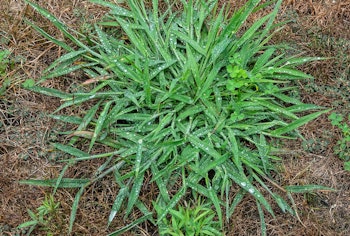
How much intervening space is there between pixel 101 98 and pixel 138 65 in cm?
29

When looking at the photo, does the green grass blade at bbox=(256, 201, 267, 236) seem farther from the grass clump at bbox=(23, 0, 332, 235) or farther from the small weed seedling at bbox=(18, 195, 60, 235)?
the small weed seedling at bbox=(18, 195, 60, 235)

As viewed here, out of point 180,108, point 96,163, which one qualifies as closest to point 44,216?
point 96,163

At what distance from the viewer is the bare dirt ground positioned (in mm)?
2328

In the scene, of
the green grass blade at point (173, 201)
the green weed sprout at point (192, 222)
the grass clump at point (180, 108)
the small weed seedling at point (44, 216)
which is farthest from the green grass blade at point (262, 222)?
the small weed seedling at point (44, 216)

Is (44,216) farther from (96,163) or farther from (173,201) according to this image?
(173,201)

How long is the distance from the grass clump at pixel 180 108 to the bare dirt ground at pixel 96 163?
0.07 m

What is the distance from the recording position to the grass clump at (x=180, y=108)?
2271 mm

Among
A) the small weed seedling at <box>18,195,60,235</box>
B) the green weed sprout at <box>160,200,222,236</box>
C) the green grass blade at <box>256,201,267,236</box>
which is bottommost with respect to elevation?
the small weed seedling at <box>18,195,60,235</box>

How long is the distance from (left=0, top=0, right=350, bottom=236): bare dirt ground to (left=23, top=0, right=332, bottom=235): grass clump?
0.24 ft

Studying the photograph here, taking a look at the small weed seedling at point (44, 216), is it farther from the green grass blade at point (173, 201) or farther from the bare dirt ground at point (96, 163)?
the green grass blade at point (173, 201)

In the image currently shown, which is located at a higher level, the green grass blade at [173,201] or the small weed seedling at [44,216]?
the green grass blade at [173,201]

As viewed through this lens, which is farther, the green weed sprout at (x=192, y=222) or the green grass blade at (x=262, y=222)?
the green grass blade at (x=262, y=222)

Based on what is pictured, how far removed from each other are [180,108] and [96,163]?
53cm

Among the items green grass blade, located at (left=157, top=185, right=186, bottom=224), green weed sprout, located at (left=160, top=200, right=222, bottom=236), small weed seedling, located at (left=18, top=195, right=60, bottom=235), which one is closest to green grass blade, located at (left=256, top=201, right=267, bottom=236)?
green weed sprout, located at (left=160, top=200, right=222, bottom=236)
